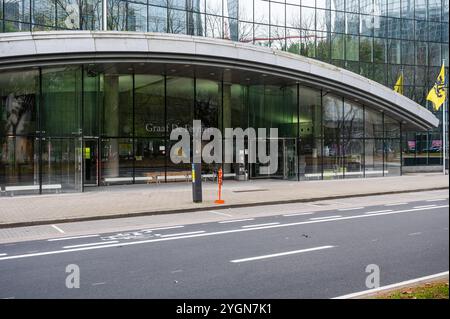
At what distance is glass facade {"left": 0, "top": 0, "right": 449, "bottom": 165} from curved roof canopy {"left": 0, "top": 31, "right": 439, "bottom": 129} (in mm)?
7374

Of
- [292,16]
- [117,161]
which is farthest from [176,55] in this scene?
[292,16]

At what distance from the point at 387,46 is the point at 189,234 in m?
34.4

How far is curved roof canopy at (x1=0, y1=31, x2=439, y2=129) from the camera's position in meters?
19.6

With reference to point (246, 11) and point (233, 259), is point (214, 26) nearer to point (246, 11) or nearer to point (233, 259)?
point (246, 11)

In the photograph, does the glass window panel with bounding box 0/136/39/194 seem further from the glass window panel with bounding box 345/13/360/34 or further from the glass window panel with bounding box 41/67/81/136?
the glass window panel with bounding box 345/13/360/34

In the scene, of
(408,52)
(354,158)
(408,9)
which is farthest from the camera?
(408,52)

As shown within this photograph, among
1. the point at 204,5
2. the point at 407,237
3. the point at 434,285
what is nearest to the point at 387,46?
the point at 204,5

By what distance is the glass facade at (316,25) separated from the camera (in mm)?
28141

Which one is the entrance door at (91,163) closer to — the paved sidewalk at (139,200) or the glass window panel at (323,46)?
the paved sidewalk at (139,200)

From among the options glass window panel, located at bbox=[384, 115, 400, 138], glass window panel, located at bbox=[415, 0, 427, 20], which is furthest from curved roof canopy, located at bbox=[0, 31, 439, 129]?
glass window panel, located at bbox=[415, 0, 427, 20]

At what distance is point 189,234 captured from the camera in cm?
1152

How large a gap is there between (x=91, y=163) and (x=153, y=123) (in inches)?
151

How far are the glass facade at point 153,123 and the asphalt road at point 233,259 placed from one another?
410 inches

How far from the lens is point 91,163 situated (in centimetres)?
2475
